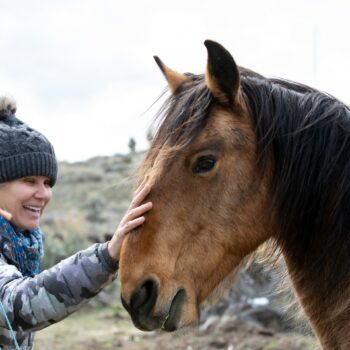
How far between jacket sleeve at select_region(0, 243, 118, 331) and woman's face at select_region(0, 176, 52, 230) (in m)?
0.36

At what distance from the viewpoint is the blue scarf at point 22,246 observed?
2.96 meters

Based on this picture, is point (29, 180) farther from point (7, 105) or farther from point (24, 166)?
point (7, 105)

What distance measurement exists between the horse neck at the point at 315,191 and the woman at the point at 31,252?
618 millimetres

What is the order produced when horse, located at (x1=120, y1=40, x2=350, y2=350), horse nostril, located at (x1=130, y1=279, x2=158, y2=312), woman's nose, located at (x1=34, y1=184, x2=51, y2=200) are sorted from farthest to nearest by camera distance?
woman's nose, located at (x1=34, y1=184, x2=51, y2=200) < horse, located at (x1=120, y1=40, x2=350, y2=350) < horse nostril, located at (x1=130, y1=279, x2=158, y2=312)

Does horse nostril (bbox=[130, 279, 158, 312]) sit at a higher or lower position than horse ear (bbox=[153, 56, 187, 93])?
lower

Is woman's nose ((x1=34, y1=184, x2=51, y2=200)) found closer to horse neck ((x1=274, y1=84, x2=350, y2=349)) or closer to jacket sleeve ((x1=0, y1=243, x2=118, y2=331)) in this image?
jacket sleeve ((x1=0, y1=243, x2=118, y2=331))

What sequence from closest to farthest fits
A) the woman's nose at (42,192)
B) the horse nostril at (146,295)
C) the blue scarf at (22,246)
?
the horse nostril at (146,295) < the blue scarf at (22,246) < the woman's nose at (42,192)

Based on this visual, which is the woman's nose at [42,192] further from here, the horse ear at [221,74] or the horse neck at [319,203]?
the horse neck at [319,203]

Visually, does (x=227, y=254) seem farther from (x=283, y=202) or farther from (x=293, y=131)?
(x=293, y=131)

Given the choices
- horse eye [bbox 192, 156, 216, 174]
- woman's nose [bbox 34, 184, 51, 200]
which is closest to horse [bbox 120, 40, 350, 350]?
horse eye [bbox 192, 156, 216, 174]

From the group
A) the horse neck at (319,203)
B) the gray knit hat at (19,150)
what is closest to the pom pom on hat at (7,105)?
the gray knit hat at (19,150)

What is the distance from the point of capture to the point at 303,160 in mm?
2809

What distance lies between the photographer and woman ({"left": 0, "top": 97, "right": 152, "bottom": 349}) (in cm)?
264

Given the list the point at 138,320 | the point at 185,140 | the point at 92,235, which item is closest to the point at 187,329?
the point at 138,320
